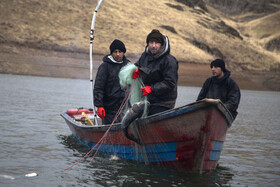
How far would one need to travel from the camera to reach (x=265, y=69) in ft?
283

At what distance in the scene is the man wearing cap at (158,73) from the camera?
7145 mm

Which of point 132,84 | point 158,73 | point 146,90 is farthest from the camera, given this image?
point 132,84

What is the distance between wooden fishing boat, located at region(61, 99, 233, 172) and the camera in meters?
6.84

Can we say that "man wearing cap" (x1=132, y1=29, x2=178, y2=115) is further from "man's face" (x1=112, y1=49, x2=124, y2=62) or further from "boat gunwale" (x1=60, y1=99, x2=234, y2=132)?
"man's face" (x1=112, y1=49, x2=124, y2=62)

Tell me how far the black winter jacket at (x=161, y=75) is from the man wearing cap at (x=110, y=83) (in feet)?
A: 4.03

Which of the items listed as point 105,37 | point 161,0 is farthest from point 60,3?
point 161,0

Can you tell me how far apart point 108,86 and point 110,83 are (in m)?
0.08

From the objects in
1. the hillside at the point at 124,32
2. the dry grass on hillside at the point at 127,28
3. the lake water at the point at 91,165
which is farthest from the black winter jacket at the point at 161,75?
the dry grass on hillside at the point at 127,28

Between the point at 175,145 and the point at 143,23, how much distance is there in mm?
74746

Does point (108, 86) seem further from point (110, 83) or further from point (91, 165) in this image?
point (91, 165)

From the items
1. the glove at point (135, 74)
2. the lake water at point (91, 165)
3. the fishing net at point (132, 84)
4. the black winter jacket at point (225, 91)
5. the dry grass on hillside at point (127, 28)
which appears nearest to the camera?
the lake water at point (91, 165)

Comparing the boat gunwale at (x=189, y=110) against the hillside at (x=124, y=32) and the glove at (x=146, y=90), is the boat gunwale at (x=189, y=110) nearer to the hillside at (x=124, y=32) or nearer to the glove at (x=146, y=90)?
the glove at (x=146, y=90)

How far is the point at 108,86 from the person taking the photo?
29.2 ft

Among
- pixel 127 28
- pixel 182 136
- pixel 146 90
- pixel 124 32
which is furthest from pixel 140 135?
→ pixel 127 28
